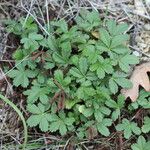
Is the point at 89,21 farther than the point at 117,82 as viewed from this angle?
Yes

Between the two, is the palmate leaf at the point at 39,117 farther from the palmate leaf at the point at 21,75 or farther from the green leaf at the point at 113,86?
the green leaf at the point at 113,86

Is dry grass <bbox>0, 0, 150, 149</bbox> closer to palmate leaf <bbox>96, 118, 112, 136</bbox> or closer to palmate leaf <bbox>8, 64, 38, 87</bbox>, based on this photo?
palmate leaf <bbox>8, 64, 38, 87</bbox>

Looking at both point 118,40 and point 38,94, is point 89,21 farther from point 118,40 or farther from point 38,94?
point 38,94

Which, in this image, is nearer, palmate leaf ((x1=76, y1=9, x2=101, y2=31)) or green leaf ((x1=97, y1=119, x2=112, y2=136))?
green leaf ((x1=97, y1=119, x2=112, y2=136))

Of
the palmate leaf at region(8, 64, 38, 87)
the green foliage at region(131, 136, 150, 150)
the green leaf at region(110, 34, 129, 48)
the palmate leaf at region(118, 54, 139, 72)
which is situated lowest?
the green foliage at region(131, 136, 150, 150)

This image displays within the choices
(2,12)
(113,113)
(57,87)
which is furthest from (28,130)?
(2,12)

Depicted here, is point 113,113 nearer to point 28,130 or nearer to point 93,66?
point 93,66

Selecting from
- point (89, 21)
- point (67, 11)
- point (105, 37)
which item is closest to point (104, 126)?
point (105, 37)

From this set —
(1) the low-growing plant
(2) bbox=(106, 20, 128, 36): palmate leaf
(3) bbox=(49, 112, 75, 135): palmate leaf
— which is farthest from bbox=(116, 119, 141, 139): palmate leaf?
(2) bbox=(106, 20, 128, 36): palmate leaf
